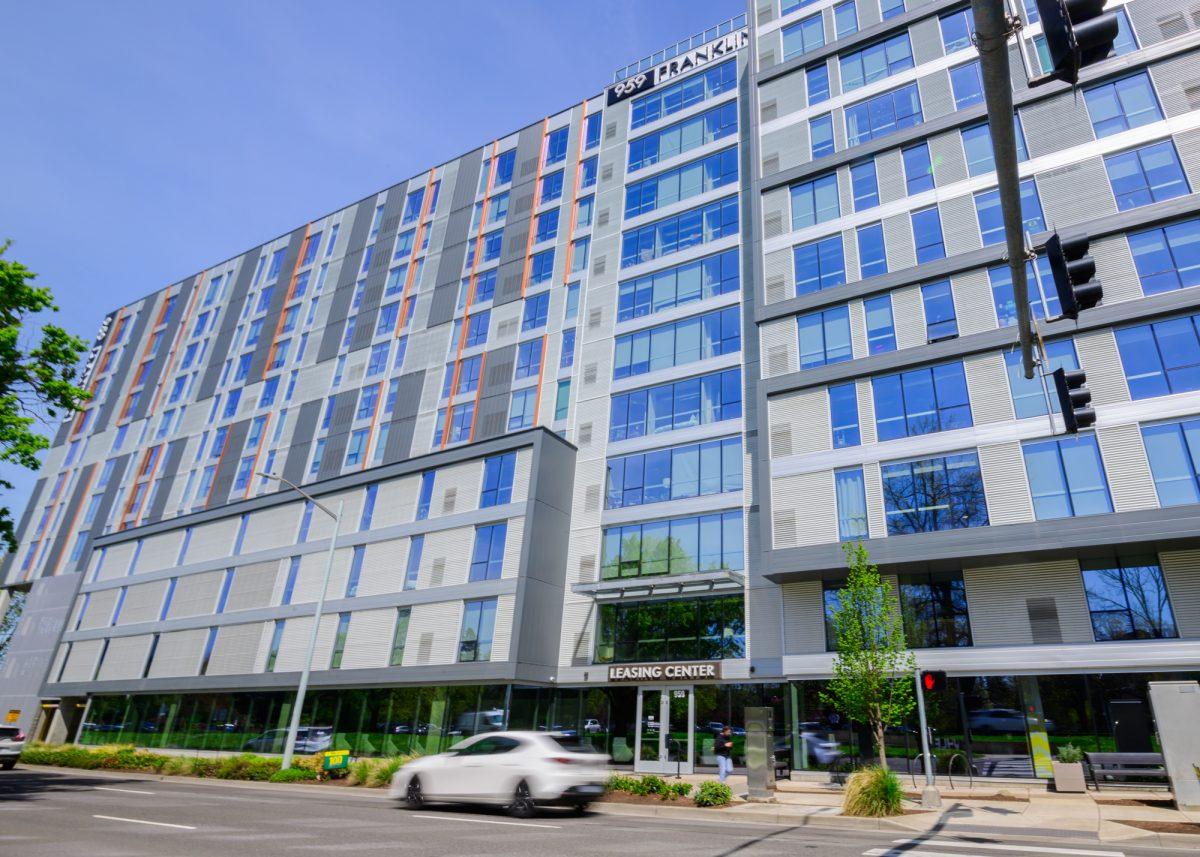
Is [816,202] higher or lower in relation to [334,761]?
higher

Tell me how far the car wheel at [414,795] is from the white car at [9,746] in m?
20.5

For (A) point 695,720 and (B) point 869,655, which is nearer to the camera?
(B) point 869,655

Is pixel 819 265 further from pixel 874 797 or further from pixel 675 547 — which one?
pixel 874 797

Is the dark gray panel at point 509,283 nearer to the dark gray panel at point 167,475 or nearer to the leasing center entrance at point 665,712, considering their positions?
the leasing center entrance at point 665,712

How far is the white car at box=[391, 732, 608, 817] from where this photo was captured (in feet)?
43.8

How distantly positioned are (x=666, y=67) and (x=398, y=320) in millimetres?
22372

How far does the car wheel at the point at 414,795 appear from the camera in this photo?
602 inches

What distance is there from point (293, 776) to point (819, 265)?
27.4m

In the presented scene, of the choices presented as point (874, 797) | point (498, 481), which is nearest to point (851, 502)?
point (874, 797)

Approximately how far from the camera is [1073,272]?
23.2 ft

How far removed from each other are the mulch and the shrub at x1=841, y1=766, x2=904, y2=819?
3.73 metres

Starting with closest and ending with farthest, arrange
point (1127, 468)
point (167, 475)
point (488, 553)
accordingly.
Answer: point (1127, 468)
point (488, 553)
point (167, 475)

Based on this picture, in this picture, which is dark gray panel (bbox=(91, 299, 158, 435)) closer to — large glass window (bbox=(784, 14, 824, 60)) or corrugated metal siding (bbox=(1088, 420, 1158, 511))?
large glass window (bbox=(784, 14, 824, 60))

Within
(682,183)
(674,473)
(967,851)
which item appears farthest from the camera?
(682,183)
